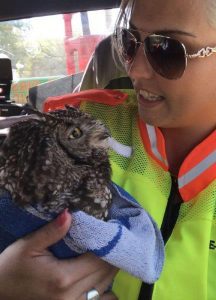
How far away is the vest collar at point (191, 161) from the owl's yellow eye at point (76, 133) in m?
0.38

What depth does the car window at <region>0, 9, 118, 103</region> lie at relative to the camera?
2.74 m

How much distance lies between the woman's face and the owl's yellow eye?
322 mm

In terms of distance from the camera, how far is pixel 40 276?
1.01m

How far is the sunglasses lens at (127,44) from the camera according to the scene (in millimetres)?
1247

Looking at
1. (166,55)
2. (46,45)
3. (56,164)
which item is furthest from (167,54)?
(46,45)

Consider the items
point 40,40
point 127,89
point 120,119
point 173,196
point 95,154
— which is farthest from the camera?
point 40,40

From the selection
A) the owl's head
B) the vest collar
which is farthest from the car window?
the owl's head

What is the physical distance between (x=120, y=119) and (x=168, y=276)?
0.50 m

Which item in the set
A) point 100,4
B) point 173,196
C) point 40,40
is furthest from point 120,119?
point 40,40

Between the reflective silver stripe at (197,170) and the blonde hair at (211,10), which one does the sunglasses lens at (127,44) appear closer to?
the blonde hair at (211,10)

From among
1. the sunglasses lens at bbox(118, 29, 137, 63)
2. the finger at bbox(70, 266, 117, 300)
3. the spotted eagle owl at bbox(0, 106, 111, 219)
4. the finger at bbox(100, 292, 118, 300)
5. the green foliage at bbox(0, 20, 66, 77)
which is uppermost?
the sunglasses lens at bbox(118, 29, 137, 63)

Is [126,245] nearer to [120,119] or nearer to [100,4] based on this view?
[120,119]

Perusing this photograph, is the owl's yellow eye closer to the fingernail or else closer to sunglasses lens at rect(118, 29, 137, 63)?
the fingernail

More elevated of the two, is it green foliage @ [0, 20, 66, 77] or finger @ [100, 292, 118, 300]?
green foliage @ [0, 20, 66, 77]
